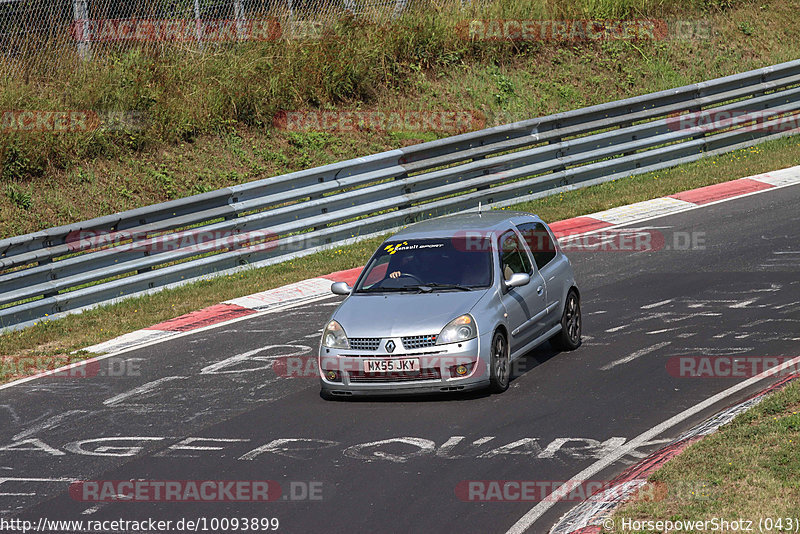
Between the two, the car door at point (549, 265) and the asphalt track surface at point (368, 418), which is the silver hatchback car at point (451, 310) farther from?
the asphalt track surface at point (368, 418)

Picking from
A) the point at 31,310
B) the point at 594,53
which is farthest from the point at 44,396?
the point at 594,53

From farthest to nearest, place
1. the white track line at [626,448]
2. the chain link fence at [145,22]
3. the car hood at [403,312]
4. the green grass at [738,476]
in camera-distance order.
→ the chain link fence at [145,22] → the car hood at [403,312] → the white track line at [626,448] → the green grass at [738,476]

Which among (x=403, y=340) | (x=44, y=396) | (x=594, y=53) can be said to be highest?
(x=594, y=53)

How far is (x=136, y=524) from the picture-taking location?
7.60m

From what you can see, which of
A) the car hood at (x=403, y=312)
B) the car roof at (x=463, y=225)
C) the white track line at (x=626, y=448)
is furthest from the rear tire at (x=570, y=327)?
the white track line at (x=626, y=448)

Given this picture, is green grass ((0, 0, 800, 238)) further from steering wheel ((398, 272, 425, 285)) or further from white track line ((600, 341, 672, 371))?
white track line ((600, 341, 672, 371))

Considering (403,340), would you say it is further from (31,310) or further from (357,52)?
(357,52)

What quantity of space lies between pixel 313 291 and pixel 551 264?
4.44 meters

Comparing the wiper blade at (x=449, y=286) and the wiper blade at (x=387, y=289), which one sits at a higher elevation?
the wiper blade at (x=449, y=286)

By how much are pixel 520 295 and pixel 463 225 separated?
3.99 ft

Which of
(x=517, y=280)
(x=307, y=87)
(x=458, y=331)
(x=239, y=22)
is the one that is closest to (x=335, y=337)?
(x=458, y=331)

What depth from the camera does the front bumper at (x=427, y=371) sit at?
390 inches

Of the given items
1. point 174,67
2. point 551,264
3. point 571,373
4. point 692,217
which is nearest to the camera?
point 571,373

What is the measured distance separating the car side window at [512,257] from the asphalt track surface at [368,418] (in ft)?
3.43
